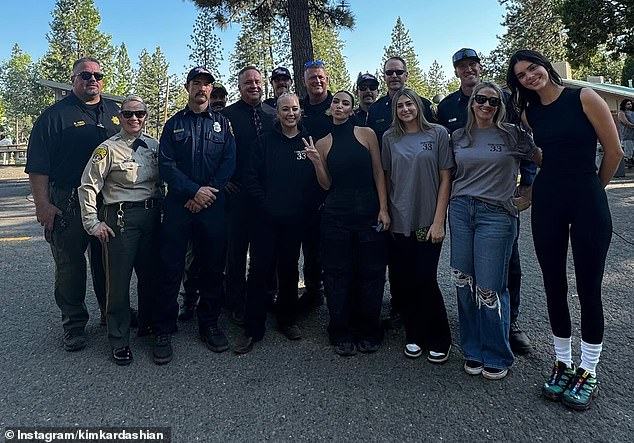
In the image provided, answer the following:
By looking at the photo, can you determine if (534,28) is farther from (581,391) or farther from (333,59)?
(581,391)

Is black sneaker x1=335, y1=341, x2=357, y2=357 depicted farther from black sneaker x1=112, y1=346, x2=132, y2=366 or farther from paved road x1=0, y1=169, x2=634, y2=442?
black sneaker x1=112, y1=346, x2=132, y2=366

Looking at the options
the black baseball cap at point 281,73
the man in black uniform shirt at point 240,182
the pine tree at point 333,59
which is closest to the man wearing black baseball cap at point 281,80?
the black baseball cap at point 281,73

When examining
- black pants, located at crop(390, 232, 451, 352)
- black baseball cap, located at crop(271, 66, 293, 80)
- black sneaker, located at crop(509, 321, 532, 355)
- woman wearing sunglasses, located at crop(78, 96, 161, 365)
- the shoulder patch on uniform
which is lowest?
black sneaker, located at crop(509, 321, 532, 355)

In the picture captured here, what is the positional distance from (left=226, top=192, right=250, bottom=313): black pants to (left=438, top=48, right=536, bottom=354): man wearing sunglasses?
2.04 meters

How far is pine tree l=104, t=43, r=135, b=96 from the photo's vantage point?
134ft

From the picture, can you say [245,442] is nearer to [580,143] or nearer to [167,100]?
[580,143]

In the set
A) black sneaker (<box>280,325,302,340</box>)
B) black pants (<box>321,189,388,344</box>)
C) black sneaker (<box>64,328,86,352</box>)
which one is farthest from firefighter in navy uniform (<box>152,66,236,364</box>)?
black pants (<box>321,189,388,344</box>)

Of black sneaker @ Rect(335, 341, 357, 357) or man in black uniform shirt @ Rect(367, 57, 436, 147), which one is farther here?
man in black uniform shirt @ Rect(367, 57, 436, 147)

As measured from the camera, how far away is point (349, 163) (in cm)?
340

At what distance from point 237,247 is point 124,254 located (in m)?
1.07

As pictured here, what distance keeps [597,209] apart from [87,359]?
3.94 m

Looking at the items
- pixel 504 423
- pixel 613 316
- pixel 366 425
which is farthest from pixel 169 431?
pixel 613 316

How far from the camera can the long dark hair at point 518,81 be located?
9.12 feet

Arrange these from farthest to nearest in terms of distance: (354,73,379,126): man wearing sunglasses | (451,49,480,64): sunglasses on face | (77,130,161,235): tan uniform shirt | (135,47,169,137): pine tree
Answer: (135,47,169,137): pine tree → (354,73,379,126): man wearing sunglasses → (451,49,480,64): sunglasses on face → (77,130,161,235): tan uniform shirt
